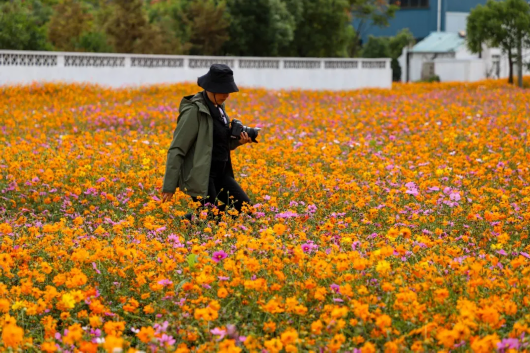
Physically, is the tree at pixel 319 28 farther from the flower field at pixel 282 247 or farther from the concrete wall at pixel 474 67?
the flower field at pixel 282 247

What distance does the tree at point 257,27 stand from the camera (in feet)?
109

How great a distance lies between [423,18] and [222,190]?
55721 mm

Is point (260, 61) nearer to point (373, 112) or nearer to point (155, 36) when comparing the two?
point (155, 36)

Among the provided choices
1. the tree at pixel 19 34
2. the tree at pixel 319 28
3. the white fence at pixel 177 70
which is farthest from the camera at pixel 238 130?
the tree at pixel 319 28

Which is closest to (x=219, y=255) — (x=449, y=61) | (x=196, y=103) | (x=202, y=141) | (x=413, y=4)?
(x=202, y=141)

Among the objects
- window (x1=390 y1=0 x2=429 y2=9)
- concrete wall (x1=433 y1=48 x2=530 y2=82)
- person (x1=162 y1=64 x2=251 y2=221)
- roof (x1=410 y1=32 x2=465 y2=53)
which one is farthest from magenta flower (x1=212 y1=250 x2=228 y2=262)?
window (x1=390 y1=0 x2=429 y2=9)

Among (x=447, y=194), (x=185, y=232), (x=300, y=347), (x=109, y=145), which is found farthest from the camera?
(x=109, y=145)

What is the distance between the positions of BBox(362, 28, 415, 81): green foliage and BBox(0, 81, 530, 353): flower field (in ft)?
132

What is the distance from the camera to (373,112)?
16922 millimetres

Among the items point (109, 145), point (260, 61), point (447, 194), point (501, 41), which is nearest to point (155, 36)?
point (260, 61)

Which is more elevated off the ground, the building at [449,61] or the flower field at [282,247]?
the building at [449,61]

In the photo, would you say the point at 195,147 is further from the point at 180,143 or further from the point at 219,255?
the point at 219,255

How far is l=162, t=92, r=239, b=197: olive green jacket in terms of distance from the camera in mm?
6328

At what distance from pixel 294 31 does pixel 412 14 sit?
→ 25646 mm
